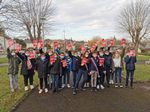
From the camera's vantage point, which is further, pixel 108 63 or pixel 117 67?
pixel 117 67

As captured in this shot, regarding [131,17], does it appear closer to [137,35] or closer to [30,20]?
[137,35]

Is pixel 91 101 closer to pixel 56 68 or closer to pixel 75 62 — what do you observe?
pixel 75 62

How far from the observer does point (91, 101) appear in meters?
8.32

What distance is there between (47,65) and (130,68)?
13.2ft

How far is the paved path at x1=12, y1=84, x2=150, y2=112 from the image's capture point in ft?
24.2

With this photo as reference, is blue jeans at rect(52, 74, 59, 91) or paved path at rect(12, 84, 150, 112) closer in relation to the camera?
paved path at rect(12, 84, 150, 112)

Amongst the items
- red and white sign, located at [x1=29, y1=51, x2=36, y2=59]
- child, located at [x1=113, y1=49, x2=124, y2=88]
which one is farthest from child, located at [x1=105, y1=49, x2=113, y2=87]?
red and white sign, located at [x1=29, y1=51, x2=36, y2=59]

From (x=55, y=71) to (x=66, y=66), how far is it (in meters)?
1.08

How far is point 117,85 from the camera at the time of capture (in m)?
11.3

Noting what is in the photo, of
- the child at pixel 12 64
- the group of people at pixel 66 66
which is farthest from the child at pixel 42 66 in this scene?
the child at pixel 12 64

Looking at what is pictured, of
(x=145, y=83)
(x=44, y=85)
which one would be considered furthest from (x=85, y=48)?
(x=145, y=83)

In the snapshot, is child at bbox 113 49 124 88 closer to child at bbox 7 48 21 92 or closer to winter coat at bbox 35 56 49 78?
winter coat at bbox 35 56 49 78

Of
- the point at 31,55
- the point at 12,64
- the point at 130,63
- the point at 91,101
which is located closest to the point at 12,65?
the point at 12,64

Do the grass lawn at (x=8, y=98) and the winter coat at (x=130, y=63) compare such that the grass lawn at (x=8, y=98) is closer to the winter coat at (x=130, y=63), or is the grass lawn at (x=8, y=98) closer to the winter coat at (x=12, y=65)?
the winter coat at (x=12, y=65)
